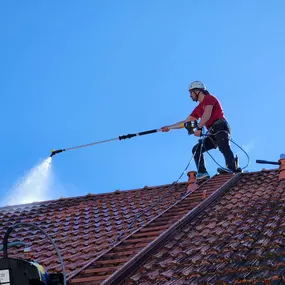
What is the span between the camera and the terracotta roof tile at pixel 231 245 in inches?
247

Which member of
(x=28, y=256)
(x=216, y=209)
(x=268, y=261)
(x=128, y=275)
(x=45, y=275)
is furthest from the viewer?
(x=216, y=209)

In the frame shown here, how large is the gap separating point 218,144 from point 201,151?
1.04ft

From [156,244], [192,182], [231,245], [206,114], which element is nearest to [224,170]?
[192,182]

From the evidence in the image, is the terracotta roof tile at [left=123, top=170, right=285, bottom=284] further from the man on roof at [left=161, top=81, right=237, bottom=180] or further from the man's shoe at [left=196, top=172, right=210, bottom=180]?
the man on roof at [left=161, top=81, right=237, bottom=180]

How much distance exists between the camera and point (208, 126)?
440 inches

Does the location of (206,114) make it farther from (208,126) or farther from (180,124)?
(180,124)

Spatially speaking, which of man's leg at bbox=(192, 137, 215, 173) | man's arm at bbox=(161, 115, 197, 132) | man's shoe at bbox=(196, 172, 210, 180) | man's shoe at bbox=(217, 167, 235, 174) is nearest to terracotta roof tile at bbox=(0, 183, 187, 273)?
man's shoe at bbox=(196, 172, 210, 180)

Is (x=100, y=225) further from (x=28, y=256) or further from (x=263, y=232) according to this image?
(x=263, y=232)

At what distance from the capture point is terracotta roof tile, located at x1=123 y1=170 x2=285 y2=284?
20.6 feet

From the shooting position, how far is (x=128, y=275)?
7.03m

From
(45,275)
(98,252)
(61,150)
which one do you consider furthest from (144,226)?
(61,150)

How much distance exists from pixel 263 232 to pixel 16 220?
4836 mm

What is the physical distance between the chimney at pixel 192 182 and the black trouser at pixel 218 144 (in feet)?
0.92

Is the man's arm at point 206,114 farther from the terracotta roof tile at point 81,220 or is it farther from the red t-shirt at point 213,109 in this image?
the terracotta roof tile at point 81,220
